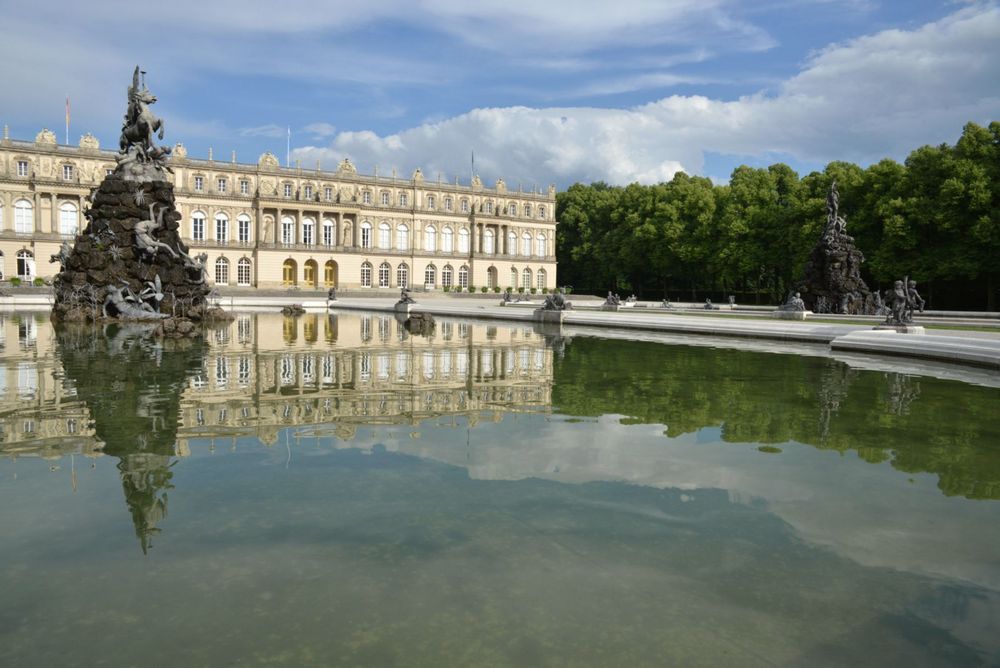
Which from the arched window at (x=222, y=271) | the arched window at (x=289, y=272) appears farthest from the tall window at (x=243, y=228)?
the arched window at (x=289, y=272)

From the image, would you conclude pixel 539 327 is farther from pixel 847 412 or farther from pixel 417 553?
pixel 417 553

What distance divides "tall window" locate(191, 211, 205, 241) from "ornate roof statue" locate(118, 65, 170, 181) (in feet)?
168

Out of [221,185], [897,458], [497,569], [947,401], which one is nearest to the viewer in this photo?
[497,569]

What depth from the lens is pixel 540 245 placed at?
322 ft

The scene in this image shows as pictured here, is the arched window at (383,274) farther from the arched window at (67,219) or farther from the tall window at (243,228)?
the arched window at (67,219)

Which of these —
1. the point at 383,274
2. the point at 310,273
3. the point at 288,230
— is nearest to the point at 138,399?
the point at 288,230

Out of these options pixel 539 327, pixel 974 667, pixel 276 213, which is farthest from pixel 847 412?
pixel 276 213

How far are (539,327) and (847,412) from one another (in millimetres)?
20823

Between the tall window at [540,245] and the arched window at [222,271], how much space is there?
129 ft

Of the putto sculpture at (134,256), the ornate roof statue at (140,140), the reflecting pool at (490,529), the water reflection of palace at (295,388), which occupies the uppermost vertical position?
the ornate roof statue at (140,140)

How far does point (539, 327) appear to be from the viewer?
1204 inches

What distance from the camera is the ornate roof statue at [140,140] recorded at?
29.2 m

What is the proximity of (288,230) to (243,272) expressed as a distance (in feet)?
23.1

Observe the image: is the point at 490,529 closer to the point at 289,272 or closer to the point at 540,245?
the point at 289,272
